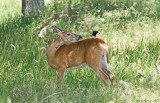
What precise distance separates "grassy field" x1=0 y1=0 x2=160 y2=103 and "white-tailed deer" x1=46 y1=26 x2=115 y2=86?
24cm

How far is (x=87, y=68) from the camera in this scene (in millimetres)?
7129

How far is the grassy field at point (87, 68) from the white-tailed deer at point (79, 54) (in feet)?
0.78

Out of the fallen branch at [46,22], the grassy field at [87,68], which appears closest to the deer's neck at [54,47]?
the grassy field at [87,68]

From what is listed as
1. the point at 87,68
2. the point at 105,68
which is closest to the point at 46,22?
the point at 87,68

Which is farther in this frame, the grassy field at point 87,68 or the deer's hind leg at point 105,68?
the deer's hind leg at point 105,68

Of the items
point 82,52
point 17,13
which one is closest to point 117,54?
point 82,52

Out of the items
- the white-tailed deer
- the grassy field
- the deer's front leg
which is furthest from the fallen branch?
the deer's front leg

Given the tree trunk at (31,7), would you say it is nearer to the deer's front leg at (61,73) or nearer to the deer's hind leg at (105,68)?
the deer's front leg at (61,73)

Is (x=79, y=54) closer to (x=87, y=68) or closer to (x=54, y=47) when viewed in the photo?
(x=54, y=47)

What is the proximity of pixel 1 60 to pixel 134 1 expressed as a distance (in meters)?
5.52

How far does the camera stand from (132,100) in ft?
18.1

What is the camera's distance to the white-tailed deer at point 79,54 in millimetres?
6172

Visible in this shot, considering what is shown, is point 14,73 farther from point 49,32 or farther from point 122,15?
point 122,15

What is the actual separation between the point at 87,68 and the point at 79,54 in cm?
82
